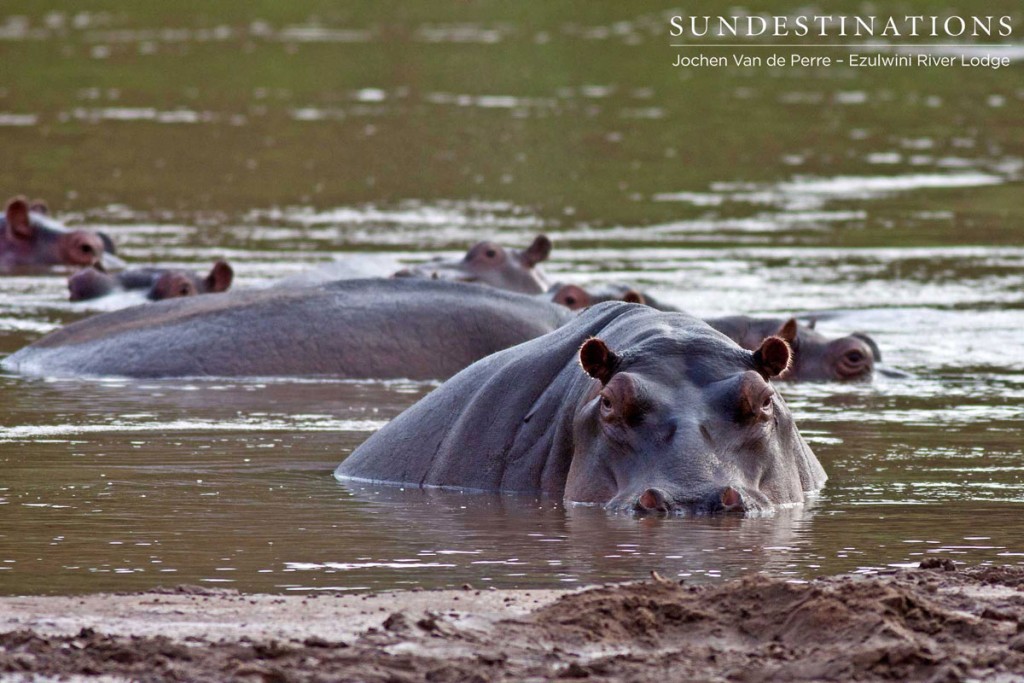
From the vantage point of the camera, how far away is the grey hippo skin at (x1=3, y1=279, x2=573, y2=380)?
11273 millimetres

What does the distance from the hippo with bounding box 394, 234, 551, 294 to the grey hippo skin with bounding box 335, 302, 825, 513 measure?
590 centimetres

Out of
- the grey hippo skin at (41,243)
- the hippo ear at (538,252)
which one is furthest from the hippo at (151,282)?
the hippo ear at (538,252)

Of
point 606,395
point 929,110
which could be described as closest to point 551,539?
point 606,395

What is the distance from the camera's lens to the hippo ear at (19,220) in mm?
16312

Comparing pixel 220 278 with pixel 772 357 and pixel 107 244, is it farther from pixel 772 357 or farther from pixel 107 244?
pixel 772 357

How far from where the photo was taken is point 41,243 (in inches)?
650

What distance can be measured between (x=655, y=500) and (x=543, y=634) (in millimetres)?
1457

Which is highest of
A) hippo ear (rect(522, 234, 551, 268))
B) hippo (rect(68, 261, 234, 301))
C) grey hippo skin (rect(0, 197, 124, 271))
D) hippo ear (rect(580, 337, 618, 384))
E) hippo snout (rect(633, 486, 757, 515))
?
grey hippo skin (rect(0, 197, 124, 271))

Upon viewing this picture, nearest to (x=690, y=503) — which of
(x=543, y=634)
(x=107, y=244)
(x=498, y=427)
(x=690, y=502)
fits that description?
(x=690, y=502)

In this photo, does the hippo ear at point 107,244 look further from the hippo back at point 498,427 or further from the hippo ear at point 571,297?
the hippo back at point 498,427

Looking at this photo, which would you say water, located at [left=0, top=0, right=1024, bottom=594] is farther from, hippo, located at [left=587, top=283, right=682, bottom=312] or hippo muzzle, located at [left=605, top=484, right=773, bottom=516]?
hippo, located at [left=587, top=283, right=682, bottom=312]

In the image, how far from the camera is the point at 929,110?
29484 mm

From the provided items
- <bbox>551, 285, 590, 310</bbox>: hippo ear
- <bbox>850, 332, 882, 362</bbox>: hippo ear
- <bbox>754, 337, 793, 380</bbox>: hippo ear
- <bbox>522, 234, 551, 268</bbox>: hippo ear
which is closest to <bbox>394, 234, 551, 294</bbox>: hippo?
<bbox>522, 234, 551, 268</bbox>: hippo ear

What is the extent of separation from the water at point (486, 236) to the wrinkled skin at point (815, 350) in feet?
0.88
